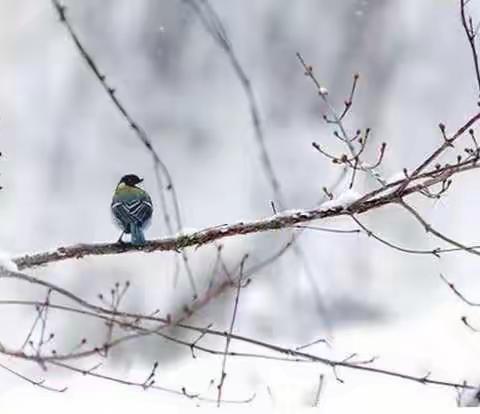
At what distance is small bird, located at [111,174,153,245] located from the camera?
1.74 m

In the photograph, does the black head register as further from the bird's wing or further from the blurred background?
the blurred background

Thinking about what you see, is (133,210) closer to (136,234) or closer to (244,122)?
(136,234)

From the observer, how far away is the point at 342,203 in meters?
1.43

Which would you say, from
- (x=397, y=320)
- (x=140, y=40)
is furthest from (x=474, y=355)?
(x=140, y=40)

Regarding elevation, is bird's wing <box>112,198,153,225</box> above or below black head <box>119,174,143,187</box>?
below

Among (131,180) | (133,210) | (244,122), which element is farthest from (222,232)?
(244,122)

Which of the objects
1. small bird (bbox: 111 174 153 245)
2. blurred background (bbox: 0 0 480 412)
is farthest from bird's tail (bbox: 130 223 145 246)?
blurred background (bbox: 0 0 480 412)

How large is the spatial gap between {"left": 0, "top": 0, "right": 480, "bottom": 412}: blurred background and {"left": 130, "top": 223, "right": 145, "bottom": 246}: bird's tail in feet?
9.46

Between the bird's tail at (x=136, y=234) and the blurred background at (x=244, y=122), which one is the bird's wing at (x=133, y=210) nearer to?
the bird's tail at (x=136, y=234)

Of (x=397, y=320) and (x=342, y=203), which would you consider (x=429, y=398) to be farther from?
(x=397, y=320)

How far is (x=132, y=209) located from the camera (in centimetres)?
188

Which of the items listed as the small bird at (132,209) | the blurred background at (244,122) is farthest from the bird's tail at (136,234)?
the blurred background at (244,122)

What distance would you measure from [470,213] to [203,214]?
5.19 ft

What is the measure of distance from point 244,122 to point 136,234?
3.94 m
